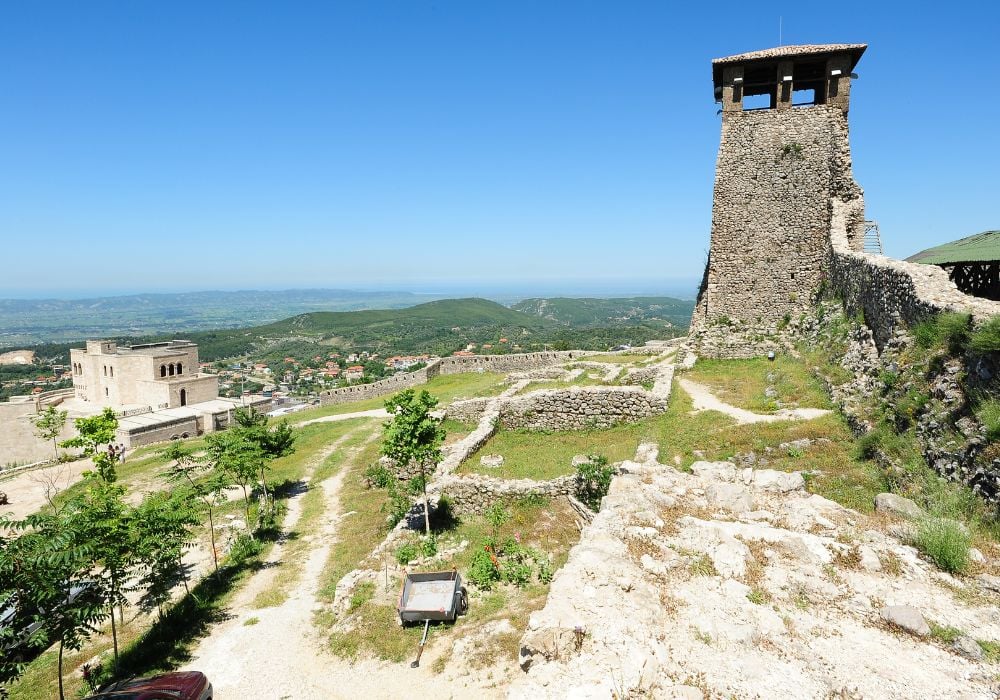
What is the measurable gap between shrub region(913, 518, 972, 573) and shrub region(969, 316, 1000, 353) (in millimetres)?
2581

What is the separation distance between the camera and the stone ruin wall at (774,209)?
62.2ft

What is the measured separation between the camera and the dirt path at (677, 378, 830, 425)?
12.3 metres

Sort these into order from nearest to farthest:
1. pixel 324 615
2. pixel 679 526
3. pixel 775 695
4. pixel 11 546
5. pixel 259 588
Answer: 1. pixel 775 695
2. pixel 11 546
3. pixel 679 526
4. pixel 324 615
5. pixel 259 588

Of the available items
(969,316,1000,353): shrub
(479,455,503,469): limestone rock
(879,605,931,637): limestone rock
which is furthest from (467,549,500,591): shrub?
(969,316,1000,353): shrub

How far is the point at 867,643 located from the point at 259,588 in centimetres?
1140

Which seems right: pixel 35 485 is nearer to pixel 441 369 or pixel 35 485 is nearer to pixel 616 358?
pixel 441 369

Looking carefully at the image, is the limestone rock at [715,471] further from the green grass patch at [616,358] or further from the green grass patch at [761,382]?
the green grass patch at [616,358]

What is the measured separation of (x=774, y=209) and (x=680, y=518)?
16981 millimetres

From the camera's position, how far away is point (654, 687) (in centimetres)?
446

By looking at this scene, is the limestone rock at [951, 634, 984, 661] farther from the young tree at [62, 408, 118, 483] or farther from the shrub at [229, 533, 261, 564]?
the shrub at [229, 533, 261, 564]

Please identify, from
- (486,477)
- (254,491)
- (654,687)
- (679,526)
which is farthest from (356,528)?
(654,687)

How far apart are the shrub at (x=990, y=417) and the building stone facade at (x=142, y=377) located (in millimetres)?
51950

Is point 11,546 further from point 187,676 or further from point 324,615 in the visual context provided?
point 324,615

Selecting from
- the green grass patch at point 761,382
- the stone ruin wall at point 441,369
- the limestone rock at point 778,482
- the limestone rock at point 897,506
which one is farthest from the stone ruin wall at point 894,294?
the stone ruin wall at point 441,369
